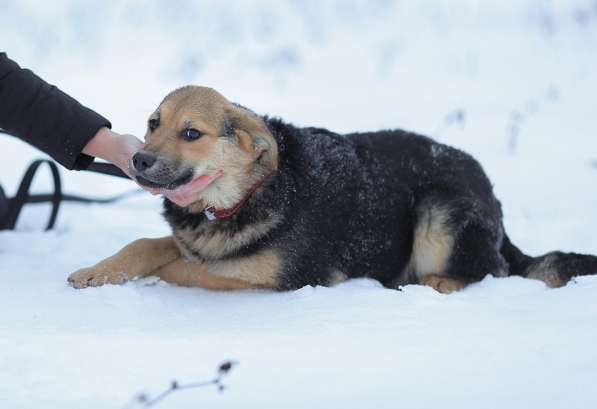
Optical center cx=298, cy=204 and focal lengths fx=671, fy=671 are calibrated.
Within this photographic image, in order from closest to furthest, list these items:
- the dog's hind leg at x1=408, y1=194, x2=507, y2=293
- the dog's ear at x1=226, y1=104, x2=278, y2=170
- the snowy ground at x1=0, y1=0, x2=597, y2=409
A: the snowy ground at x1=0, y1=0, x2=597, y2=409 → the dog's ear at x1=226, y1=104, x2=278, y2=170 → the dog's hind leg at x1=408, y1=194, x2=507, y2=293

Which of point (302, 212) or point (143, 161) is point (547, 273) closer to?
point (302, 212)

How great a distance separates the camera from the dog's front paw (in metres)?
3.30

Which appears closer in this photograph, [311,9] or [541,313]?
[541,313]

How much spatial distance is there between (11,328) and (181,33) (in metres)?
9.16

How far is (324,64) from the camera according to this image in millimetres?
10586

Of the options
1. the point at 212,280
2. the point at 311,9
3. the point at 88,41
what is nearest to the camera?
the point at 212,280

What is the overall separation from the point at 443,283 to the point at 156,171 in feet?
5.56

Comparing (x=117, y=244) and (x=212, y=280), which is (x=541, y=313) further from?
(x=117, y=244)

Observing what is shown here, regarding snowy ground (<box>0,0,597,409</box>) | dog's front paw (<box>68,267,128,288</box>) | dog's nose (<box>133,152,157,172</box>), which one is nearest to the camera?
snowy ground (<box>0,0,597,409</box>)

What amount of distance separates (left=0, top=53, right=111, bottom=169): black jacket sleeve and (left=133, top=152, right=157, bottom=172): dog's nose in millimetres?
592

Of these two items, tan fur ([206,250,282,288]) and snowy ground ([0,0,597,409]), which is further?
tan fur ([206,250,282,288])

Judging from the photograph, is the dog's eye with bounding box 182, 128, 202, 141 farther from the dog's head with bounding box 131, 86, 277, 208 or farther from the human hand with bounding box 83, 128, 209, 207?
the human hand with bounding box 83, 128, 209, 207

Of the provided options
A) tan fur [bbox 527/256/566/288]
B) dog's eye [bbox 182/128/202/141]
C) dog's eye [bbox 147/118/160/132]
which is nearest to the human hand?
dog's eye [bbox 147/118/160/132]

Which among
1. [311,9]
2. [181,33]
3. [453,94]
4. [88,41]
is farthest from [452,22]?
[88,41]
